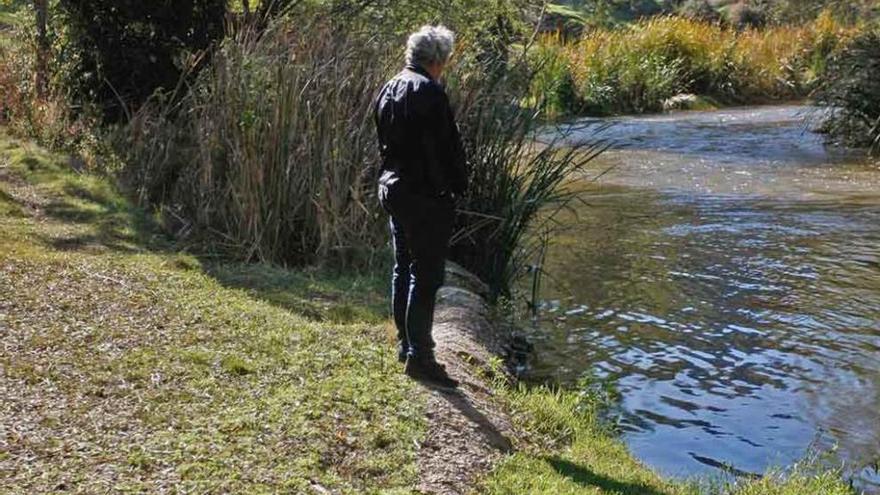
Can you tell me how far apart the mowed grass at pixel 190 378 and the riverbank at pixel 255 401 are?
0.04ft

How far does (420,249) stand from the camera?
234 inches

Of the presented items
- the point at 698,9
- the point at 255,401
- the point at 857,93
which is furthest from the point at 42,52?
the point at 698,9

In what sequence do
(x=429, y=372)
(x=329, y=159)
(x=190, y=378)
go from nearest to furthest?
(x=190, y=378) → (x=429, y=372) → (x=329, y=159)

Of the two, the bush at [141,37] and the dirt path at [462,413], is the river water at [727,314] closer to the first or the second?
the dirt path at [462,413]

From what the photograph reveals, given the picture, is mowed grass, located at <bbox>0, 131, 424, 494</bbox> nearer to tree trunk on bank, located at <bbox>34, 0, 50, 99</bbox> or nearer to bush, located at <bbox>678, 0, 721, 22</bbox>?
tree trunk on bank, located at <bbox>34, 0, 50, 99</bbox>

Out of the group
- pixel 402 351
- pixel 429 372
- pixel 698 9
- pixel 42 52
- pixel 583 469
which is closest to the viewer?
pixel 583 469

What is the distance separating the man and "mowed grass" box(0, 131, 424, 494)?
1.91 ft

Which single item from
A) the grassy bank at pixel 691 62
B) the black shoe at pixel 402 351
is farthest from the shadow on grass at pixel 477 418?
the grassy bank at pixel 691 62

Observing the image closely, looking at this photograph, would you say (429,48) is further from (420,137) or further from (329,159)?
(329,159)

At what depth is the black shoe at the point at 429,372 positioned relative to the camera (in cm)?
618

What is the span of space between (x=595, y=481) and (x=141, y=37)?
8.38 metres

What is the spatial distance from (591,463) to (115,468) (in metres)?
2.47

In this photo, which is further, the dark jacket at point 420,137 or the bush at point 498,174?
the bush at point 498,174

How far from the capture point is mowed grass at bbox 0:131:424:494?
4.82 m
